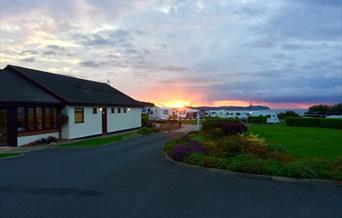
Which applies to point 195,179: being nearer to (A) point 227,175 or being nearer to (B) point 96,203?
(A) point 227,175

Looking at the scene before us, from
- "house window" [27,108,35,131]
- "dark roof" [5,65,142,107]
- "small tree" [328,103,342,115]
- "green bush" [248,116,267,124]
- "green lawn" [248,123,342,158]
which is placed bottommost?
"green lawn" [248,123,342,158]

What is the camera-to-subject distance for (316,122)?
1921 inches

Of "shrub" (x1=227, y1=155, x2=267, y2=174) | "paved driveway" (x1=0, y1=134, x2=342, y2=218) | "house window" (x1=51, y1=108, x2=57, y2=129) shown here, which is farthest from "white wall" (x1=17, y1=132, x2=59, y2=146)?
"shrub" (x1=227, y1=155, x2=267, y2=174)

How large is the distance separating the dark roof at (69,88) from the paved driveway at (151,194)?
51.3ft

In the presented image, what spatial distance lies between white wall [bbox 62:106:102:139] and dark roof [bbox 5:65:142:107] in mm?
793

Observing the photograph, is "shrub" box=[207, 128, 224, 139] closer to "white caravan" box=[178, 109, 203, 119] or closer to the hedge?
the hedge

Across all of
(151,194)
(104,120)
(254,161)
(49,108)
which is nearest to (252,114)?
(104,120)

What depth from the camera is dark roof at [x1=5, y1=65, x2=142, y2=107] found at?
2850 centimetres

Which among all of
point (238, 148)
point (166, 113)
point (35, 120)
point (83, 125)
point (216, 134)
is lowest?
point (238, 148)

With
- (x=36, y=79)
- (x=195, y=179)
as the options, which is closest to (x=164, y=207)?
(x=195, y=179)

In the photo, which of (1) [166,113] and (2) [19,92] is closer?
(2) [19,92]

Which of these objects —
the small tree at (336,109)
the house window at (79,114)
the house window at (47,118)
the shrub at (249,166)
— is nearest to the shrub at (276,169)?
the shrub at (249,166)

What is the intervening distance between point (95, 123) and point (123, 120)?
7.22 metres

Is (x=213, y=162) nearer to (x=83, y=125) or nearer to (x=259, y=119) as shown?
(x=83, y=125)
